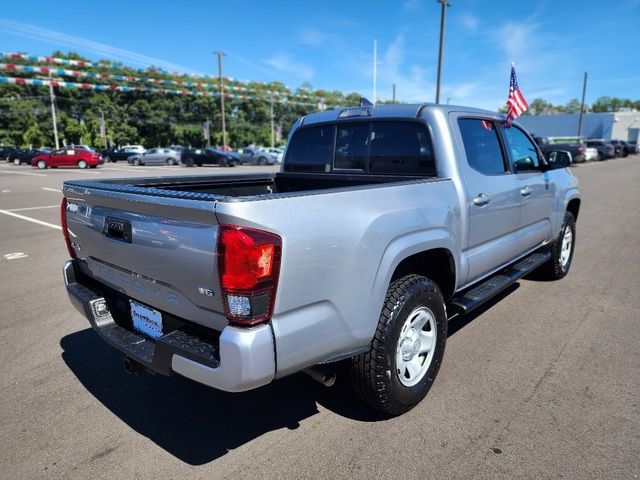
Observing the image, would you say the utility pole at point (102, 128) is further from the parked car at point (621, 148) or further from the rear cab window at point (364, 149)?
the rear cab window at point (364, 149)

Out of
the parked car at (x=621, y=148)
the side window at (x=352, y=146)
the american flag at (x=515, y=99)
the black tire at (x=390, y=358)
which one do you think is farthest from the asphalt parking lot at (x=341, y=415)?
the parked car at (x=621, y=148)

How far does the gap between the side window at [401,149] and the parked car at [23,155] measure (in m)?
40.8

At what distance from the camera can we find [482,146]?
379 cm

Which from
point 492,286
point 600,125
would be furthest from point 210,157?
point 600,125

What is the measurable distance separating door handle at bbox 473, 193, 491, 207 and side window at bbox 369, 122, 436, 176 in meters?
0.39

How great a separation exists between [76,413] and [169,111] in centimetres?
7346

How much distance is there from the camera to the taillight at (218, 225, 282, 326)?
194 centimetres

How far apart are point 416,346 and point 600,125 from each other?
3670 inches

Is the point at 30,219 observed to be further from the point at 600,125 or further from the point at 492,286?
the point at 600,125

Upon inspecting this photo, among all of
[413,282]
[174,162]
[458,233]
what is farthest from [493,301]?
[174,162]

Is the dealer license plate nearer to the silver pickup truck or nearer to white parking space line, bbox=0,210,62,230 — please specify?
the silver pickup truck

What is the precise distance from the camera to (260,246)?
1957 mm

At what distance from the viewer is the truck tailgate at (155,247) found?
204 centimetres

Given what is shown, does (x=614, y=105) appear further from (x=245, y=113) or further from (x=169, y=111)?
(x=169, y=111)
